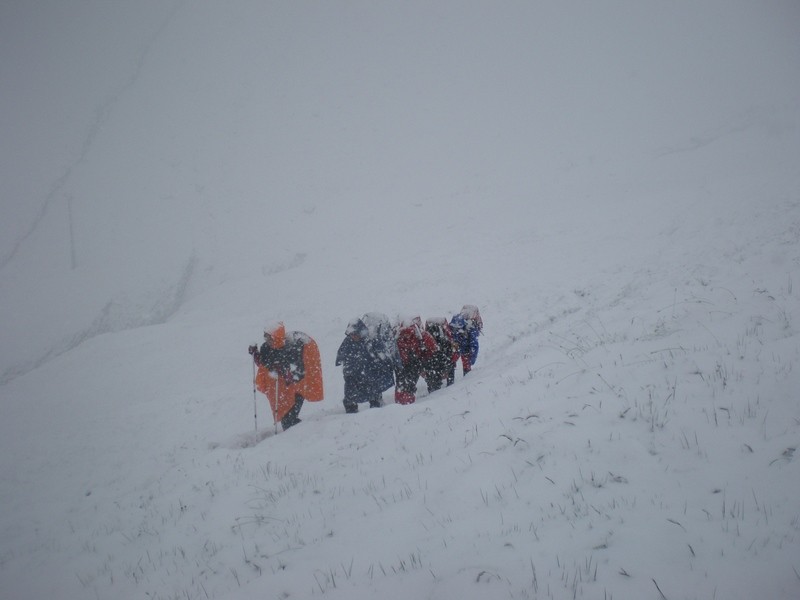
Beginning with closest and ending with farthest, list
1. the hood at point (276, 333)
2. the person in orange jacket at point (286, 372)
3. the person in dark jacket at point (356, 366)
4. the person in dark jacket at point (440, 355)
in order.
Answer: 1. the hood at point (276, 333)
2. the person in orange jacket at point (286, 372)
3. the person in dark jacket at point (356, 366)
4. the person in dark jacket at point (440, 355)

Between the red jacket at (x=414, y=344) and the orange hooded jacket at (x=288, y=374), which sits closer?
the orange hooded jacket at (x=288, y=374)

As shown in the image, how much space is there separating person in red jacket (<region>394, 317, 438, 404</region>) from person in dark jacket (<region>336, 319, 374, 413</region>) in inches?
27.0

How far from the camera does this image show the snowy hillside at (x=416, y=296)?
2.98m

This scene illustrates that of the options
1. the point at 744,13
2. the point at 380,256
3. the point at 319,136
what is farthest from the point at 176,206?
the point at 744,13

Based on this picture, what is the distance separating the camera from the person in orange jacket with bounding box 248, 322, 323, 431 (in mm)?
8062

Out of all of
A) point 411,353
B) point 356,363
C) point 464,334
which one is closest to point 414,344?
point 411,353

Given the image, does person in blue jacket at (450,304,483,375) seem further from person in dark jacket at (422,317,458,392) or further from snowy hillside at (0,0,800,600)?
snowy hillside at (0,0,800,600)

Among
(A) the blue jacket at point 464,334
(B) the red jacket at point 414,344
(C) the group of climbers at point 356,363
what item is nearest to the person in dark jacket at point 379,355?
(C) the group of climbers at point 356,363

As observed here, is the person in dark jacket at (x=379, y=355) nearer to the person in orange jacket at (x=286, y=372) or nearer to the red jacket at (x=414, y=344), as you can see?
the red jacket at (x=414, y=344)

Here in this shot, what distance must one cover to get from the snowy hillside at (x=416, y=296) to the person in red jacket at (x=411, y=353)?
3.09ft

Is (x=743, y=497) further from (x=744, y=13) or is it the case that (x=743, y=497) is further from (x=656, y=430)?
(x=744, y=13)

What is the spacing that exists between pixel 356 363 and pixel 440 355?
6.71 ft

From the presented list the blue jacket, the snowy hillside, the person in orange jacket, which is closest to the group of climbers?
the person in orange jacket

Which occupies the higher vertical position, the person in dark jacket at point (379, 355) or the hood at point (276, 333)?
the hood at point (276, 333)
